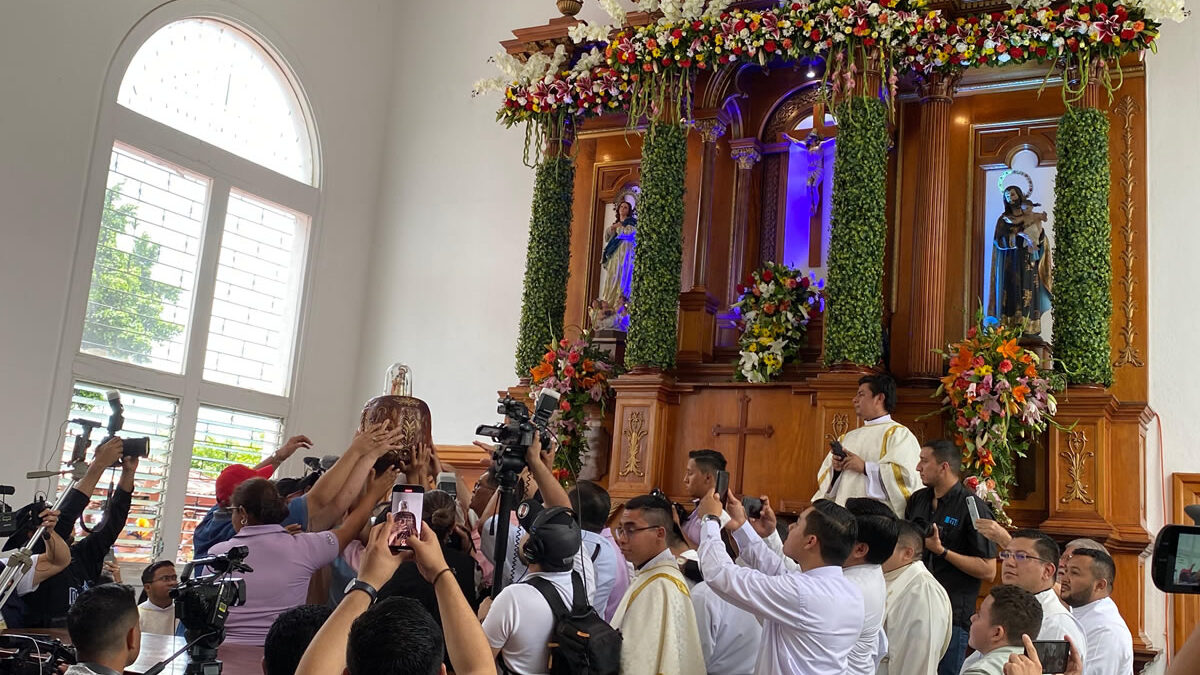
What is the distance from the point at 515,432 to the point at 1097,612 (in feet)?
9.48

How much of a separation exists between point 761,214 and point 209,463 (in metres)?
5.93

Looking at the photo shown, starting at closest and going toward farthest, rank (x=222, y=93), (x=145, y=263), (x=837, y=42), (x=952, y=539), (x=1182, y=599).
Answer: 1. (x=952, y=539)
2. (x=1182, y=599)
3. (x=837, y=42)
4. (x=145, y=263)
5. (x=222, y=93)

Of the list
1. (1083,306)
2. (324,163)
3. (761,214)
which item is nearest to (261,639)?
(1083,306)

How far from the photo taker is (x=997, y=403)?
824cm

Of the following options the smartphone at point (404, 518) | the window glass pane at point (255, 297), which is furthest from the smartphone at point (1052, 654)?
the window glass pane at point (255, 297)

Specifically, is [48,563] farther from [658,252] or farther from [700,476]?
[658,252]

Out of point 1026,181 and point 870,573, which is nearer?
point 870,573

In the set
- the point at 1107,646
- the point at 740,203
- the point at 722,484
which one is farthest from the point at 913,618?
the point at 740,203

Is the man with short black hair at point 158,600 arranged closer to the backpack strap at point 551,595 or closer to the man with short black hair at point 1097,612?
the backpack strap at point 551,595

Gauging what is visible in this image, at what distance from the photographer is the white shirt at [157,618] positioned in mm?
6139

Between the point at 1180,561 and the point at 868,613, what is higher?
the point at 1180,561

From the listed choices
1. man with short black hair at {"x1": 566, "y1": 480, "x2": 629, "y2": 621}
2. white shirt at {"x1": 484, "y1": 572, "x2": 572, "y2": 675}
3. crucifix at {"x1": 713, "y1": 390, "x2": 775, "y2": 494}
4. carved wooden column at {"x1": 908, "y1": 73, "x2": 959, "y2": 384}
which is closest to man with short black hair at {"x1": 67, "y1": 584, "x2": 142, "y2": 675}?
white shirt at {"x1": 484, "y1": 572, "x2": 572, "y2": 675}

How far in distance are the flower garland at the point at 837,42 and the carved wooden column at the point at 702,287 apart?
585 millimetres

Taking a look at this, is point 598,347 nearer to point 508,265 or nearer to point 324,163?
point 508,265
